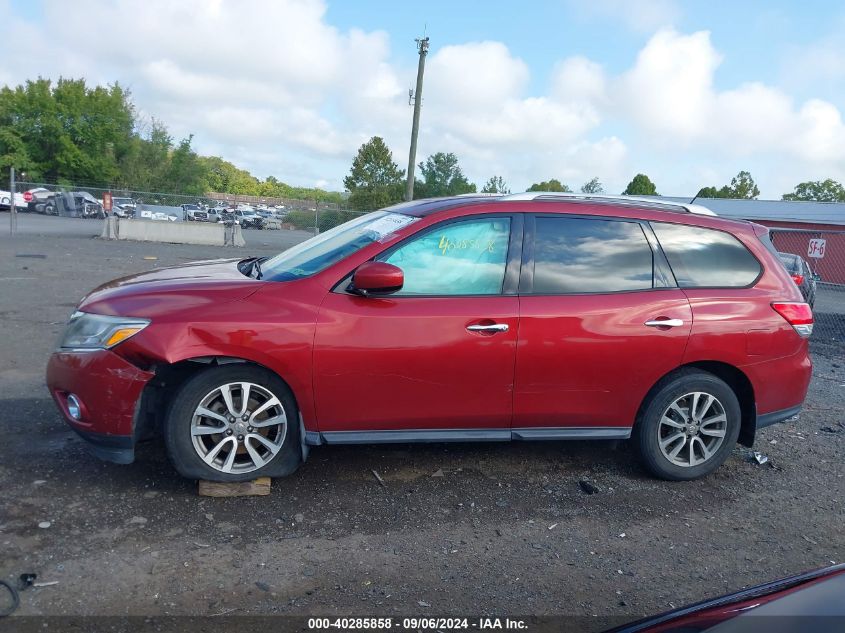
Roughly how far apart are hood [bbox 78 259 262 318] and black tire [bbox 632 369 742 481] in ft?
8.73

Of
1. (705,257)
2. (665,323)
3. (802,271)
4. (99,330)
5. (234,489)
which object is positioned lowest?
(234,489)

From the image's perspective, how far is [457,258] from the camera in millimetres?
4562

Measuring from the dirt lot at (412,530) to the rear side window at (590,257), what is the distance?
132cm

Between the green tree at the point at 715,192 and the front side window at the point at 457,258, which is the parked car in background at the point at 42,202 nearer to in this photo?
the front side window at the point at 457,258

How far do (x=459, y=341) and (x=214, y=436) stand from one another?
155 cm

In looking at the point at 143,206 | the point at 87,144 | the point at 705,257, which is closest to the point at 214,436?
the point at 705,257

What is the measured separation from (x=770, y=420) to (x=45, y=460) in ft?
15.7

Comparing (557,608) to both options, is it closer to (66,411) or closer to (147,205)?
(66,411)

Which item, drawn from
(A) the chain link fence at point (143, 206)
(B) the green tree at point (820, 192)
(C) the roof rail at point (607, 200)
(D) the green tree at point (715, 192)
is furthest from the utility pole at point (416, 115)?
(B) the green tree at point (820, 192)

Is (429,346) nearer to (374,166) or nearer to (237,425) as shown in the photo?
(237,425)

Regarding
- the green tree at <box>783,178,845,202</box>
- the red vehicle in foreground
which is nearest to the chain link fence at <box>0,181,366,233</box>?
the red vehicle in foreground

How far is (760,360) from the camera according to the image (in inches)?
190

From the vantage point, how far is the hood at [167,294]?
4156 millimetres

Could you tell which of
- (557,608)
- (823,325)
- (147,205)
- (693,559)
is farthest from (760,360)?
(147,205)
